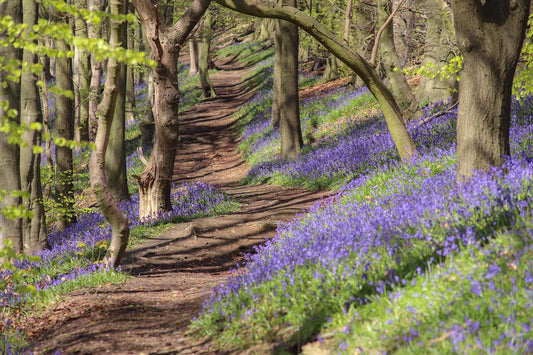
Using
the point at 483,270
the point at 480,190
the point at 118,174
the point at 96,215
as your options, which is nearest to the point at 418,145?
the point at 480,190

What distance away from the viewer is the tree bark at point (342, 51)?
7.93 m

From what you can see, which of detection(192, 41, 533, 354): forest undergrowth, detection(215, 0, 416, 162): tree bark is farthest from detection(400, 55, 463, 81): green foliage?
detection(192, 41, 533, 354): forest undergrowth

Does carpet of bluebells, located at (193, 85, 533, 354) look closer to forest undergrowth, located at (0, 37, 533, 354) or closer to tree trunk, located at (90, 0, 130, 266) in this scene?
forest undergrowth, located at (0, 37, 533, 354)

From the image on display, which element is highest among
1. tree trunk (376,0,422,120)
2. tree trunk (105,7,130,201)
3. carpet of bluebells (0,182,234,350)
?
tree trunk (376,0,422,120)

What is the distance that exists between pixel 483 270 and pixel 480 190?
1.30 meters

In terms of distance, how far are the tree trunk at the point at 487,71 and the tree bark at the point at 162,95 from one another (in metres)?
6.00

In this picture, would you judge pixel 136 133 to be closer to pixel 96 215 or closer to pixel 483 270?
pixel 96 215

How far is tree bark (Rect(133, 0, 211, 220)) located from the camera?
9797 mm

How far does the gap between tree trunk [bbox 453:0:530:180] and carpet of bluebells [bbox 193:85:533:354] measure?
0.31 metres

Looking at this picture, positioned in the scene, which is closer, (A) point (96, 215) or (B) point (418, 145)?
(B) point (418, 145)

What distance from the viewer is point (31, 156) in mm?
9516

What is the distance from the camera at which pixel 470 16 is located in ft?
17.6

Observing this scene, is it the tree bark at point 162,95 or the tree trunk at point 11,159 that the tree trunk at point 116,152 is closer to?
the tree bark at point 162,95

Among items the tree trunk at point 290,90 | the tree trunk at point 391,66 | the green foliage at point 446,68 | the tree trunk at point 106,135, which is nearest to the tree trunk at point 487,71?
the green foliage at point 446,68
